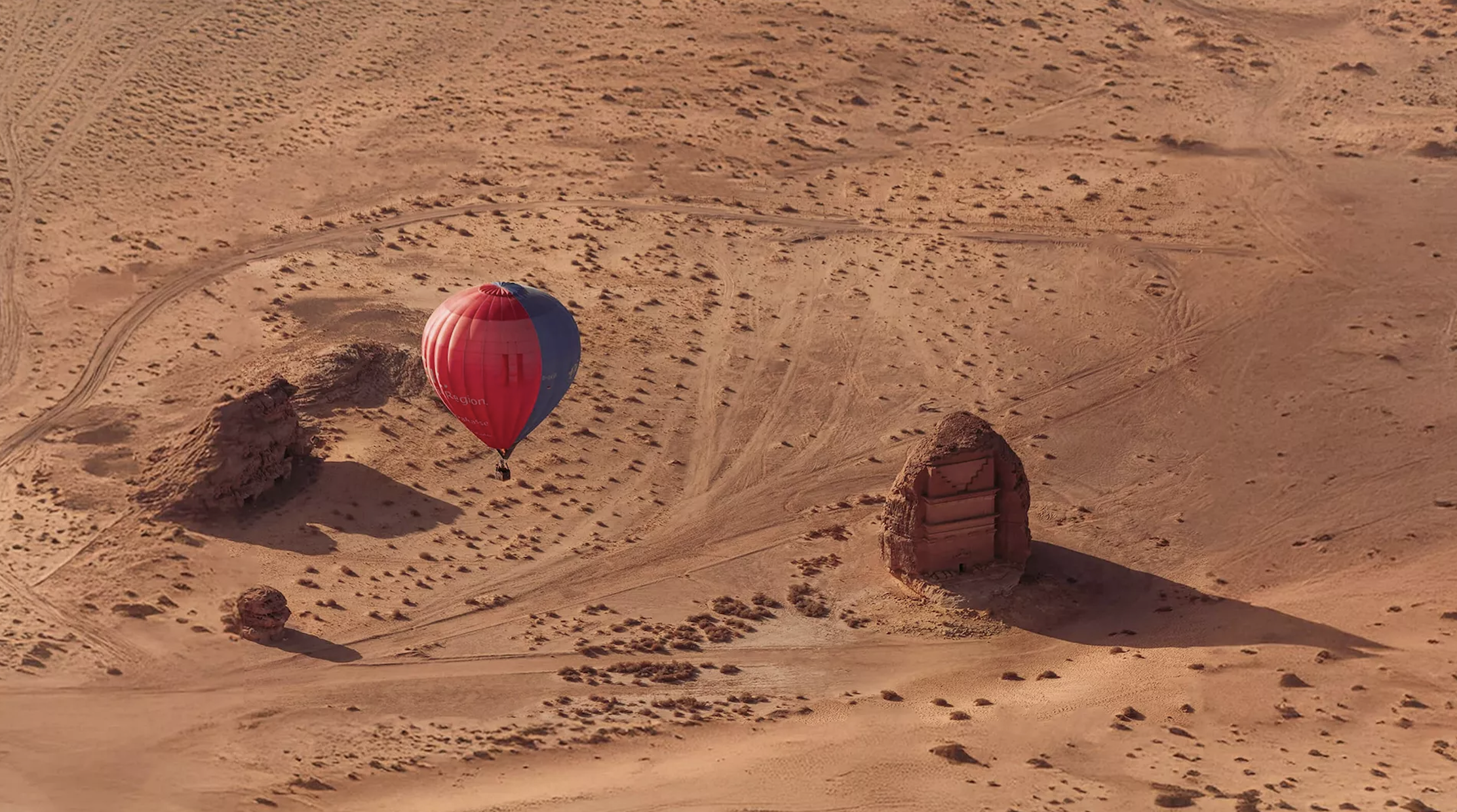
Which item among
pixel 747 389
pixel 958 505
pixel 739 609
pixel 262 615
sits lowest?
pixel 739 609

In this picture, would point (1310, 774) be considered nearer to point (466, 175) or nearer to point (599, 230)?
point (599, 230)

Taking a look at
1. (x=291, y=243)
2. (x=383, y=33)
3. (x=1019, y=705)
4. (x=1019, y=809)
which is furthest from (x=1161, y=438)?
(x=383, y=33)

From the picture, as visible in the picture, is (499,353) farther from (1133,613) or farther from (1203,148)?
(1203,148)

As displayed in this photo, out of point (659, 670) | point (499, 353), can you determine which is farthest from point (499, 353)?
point (659, 670)

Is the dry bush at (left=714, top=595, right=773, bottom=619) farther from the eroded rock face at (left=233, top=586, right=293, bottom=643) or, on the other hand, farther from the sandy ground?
the eroded rock face at (left=233, top=586, right=293, bottom=643)

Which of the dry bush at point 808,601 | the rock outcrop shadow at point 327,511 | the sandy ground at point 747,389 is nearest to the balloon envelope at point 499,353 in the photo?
the sandy ground at point 747,389

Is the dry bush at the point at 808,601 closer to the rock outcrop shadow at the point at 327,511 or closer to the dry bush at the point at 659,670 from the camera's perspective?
the dry bush at the point at 659,670

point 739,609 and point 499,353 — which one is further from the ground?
point 499,353
